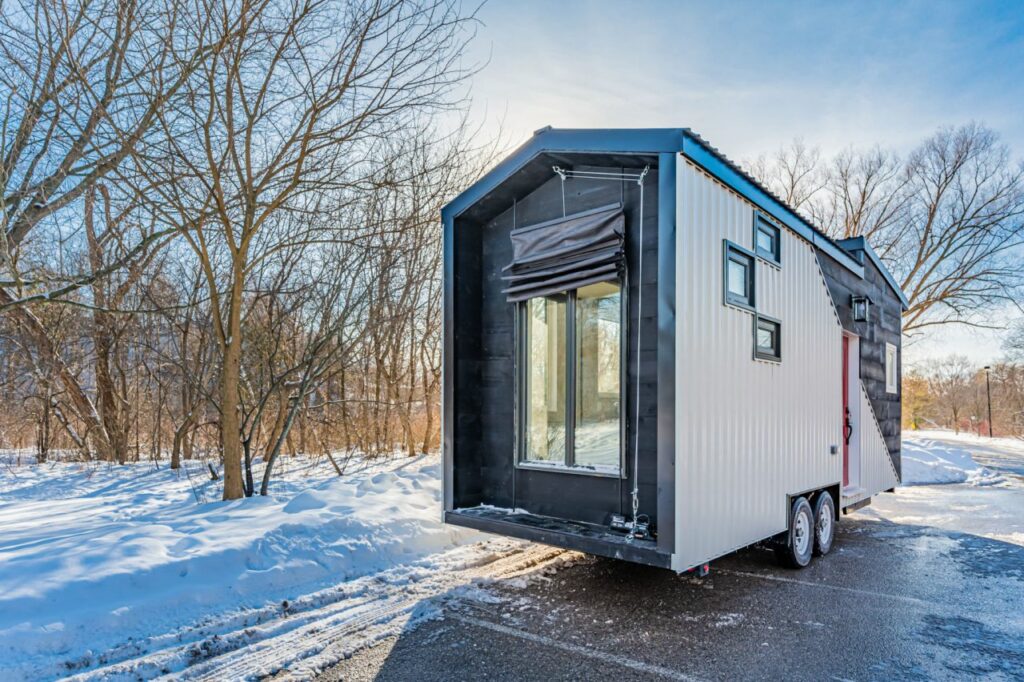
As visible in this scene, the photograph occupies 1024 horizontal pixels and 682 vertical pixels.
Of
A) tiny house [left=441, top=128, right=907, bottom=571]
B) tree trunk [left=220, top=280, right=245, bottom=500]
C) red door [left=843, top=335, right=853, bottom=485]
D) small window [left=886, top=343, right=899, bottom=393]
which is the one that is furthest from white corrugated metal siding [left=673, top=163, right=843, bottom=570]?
tree trunk [left=220, top=280, right=245, bottom=500]

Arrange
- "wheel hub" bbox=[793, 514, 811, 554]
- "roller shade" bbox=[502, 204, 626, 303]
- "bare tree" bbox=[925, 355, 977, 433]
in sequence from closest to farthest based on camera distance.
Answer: "roller shade" bbox=[502, 204, 626, 303] → "wheel hub" bbox=[793, 514, 811, 554] → "bare tree" bbox=[925, 355, 977, 433]

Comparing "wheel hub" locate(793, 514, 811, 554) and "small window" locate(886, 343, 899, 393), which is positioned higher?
"small window" locate(886, 343, 899, 393)

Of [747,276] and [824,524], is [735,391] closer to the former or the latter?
[747,276]

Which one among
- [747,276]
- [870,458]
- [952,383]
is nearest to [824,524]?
[870,458]

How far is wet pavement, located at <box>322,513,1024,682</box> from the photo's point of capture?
3391 millimetres

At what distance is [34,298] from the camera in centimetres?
539

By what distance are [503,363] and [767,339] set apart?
220 centimetres

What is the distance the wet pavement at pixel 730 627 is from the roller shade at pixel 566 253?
2366 millimetres

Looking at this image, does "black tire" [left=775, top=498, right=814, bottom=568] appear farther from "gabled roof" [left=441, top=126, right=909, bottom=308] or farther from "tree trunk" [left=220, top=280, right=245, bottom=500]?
"tree trunk" [left=220, top=280, right=245, bottom=500]

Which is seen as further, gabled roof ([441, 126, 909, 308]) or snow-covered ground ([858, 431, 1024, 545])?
snow-covered ground ([858, 431, 1024, 545])

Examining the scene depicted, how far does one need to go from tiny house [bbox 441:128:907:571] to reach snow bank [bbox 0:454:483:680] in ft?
3.30

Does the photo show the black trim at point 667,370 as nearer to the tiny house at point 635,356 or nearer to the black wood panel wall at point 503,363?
the tiny house at point 635,356

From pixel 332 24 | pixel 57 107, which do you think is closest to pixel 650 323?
pixel 332 24

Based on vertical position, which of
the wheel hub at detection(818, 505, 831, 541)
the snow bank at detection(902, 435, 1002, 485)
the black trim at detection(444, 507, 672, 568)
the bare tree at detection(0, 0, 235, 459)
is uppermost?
the bare tree at detection(0, 0, 235, 459)
